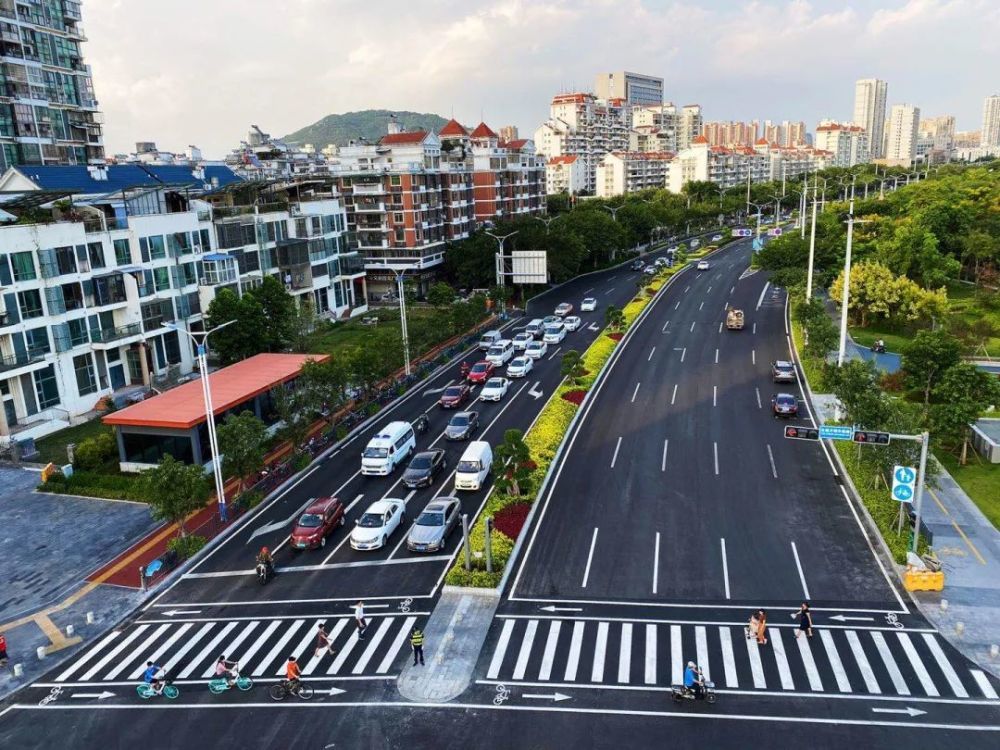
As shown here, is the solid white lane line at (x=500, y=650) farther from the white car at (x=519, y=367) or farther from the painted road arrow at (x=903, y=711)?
the white car at (x=519, y=367)

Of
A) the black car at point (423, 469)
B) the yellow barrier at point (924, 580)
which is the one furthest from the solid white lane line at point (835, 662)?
the black car at point (423, 469)

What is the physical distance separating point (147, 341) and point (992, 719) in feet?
188

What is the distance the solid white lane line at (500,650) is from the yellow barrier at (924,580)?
1469cm

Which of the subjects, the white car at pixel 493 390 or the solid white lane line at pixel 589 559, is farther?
the white car at pixel 493 390

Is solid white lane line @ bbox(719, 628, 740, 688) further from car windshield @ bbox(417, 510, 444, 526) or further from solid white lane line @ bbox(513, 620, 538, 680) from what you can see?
car windshield @ bbox(417, 510, 444, 526)

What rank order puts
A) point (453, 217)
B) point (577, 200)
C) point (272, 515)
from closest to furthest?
point (272, 515) < point (453, 217) < point (577, 200)

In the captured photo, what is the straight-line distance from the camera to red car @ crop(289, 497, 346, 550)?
107ft

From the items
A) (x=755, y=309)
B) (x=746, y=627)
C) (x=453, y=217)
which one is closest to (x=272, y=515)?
(x=746, y=627)

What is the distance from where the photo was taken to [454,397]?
51.8m

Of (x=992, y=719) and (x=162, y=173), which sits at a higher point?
(x=162, y=173)

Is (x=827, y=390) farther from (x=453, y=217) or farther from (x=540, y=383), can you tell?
(x=453, y=217)

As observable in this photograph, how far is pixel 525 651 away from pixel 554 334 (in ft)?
155

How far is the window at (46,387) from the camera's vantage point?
50.0 m

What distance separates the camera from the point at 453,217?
4060 inches
